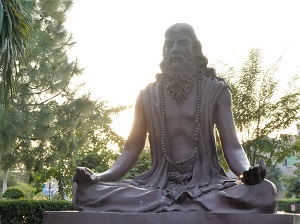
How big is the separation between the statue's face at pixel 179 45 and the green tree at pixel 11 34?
466 centimetres

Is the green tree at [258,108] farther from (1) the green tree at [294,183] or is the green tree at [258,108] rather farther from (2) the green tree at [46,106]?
(1) the green tree at [294,183]

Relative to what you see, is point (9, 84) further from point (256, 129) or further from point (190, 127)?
point (256, 129)

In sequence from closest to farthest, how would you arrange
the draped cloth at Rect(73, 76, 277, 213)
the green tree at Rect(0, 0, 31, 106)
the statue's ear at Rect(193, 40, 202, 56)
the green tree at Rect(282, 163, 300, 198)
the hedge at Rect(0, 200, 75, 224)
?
the draped cloth at Rect(73, 76, 277, 213) < the statue's ear at Rect(193, 40, 202, 56) < the green tree at Rect(0, 0, 31, 106) < the hedge at Rect(0, 200, 75, 224) < the green tree at Rect(282, 163, 300, 198)

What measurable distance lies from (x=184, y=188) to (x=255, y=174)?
84cm

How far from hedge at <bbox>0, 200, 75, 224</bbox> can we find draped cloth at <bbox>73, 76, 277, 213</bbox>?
8.75 meters

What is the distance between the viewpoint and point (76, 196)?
579 cm

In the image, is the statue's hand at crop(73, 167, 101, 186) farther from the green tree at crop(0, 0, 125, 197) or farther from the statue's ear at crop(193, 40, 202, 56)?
the green tree at crop(0, 0, 125, 197)

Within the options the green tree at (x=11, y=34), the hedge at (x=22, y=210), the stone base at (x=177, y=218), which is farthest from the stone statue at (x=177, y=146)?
the hedge at (x=22, y=210)

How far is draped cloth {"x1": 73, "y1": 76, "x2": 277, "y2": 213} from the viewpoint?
17.9 feet

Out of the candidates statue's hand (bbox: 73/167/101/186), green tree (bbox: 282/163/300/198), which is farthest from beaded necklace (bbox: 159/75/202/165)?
green tree (bbox: 282/163/300/198)

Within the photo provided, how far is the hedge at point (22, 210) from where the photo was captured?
14914mm

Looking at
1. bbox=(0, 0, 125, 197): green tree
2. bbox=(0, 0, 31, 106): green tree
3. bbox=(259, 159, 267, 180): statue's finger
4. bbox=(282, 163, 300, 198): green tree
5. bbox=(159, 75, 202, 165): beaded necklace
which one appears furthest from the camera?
bbox=(282, 163, 300, 198): green tree

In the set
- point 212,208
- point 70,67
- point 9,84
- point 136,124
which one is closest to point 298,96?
point 70,67

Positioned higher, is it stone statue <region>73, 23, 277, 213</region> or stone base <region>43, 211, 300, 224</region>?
stone statue <region>73, 23, 277, 213</region>
